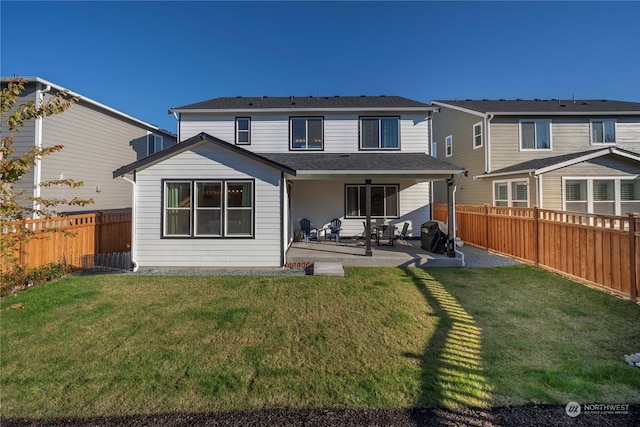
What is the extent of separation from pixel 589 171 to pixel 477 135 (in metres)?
5.24

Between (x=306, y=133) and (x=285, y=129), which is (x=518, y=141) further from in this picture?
(x=285, y=129)

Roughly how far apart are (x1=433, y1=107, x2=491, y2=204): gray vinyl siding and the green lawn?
10.2 metres

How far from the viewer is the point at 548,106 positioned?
1587 cm

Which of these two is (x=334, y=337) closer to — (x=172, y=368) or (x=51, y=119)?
(x=172, y=368)

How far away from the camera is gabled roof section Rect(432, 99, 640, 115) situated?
47.8 feet

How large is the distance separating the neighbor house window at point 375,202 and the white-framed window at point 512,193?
5.68m

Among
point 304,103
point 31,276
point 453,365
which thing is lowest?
point 453,365

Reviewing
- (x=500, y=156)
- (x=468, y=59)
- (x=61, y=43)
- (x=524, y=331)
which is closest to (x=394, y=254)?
(x=524, y=331)

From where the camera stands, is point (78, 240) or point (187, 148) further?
point (78, 240)

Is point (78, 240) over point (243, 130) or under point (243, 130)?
under

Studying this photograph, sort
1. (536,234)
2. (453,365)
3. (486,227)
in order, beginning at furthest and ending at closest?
A: 1. (486,227)
2. (536,234)
3. (453,365)

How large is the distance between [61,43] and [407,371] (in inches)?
676

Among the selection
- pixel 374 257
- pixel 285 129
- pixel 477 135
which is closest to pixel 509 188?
pixel 477 135

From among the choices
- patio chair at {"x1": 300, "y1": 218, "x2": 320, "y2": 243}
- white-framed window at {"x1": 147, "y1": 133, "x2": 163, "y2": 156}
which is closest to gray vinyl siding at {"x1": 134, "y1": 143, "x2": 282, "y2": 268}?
patio chair at {"x1": 300, "y1": 218, "x2": 320, "y2": 243}
